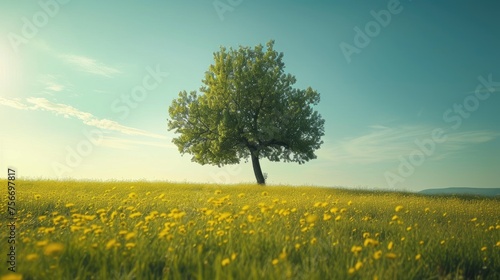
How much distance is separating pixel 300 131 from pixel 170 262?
2678cm

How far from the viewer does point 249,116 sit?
100.0 feet

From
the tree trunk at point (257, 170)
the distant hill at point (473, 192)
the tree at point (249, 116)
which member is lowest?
the distant hill at point (473, 192)

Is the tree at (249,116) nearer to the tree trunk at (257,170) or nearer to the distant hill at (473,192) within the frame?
the tree trunk at (257,170)

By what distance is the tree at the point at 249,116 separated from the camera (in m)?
29.8

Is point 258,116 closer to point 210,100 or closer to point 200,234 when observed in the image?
point 210,100

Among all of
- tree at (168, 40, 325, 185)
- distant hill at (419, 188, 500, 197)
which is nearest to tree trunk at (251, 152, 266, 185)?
tree at (168, 40, 325, 185)

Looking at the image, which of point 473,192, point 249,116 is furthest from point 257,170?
point 473,192

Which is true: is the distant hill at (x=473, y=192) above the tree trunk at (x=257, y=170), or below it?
below

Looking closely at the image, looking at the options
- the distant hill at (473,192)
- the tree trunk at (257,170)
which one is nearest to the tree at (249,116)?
the tree trunk at (257,170)

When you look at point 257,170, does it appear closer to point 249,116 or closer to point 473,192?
point 249,116

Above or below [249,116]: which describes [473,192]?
below

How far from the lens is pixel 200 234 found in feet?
17.5

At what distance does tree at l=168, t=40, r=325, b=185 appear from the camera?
29766 millimetres

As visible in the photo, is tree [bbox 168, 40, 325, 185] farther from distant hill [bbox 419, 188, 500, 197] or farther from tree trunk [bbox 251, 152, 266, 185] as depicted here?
distant hill [bbox 419, 188, 500, 197]
